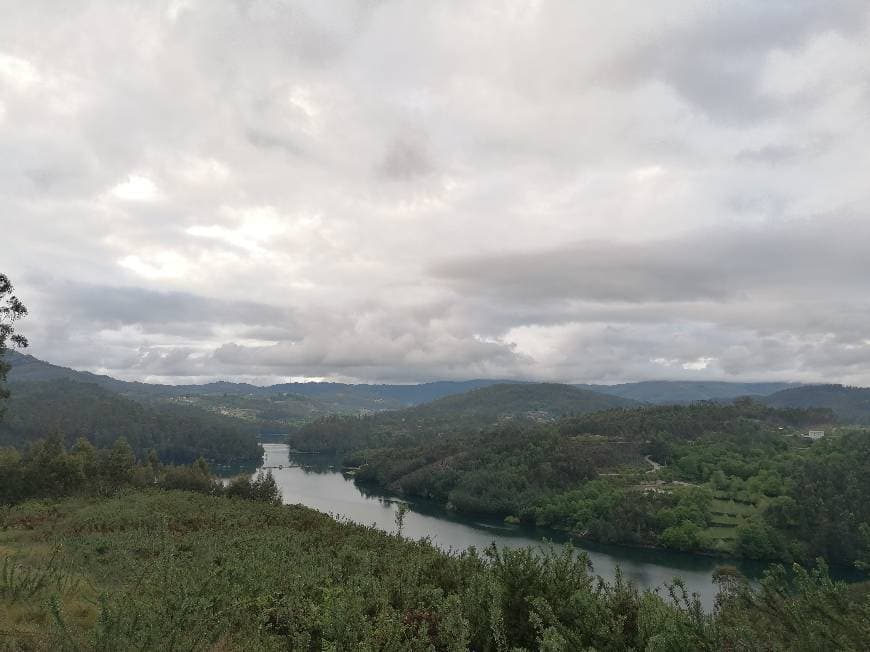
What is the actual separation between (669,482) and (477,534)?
65.2 m

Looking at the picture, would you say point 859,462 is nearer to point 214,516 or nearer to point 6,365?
point 214,516

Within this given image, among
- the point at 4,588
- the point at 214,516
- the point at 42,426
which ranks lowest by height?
the point at 42,426

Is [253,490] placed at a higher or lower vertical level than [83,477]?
lower

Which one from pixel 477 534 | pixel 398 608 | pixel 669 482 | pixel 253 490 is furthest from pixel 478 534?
pixel 398 608

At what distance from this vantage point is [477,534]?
103688mm

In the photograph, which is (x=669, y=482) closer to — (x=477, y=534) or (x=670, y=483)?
(x=670, y=483)

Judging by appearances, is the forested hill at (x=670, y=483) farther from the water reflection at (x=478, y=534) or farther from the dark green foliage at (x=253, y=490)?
the dark green foliage at (x=253, y=490)

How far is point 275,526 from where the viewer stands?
103 feet

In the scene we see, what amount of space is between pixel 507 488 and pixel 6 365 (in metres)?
116

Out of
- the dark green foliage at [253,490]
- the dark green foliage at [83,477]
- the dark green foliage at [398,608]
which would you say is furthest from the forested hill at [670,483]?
the dark green foliage at [398,608]

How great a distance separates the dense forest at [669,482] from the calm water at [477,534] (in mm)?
7519

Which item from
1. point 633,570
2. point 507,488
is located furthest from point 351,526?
point 507,488

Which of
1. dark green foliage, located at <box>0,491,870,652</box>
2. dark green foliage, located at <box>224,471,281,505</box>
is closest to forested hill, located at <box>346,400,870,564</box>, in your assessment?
dark green foliage, located at <box>224,471,281,505</box>

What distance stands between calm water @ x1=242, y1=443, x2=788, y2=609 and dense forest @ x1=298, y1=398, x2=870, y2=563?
24.7 ft
